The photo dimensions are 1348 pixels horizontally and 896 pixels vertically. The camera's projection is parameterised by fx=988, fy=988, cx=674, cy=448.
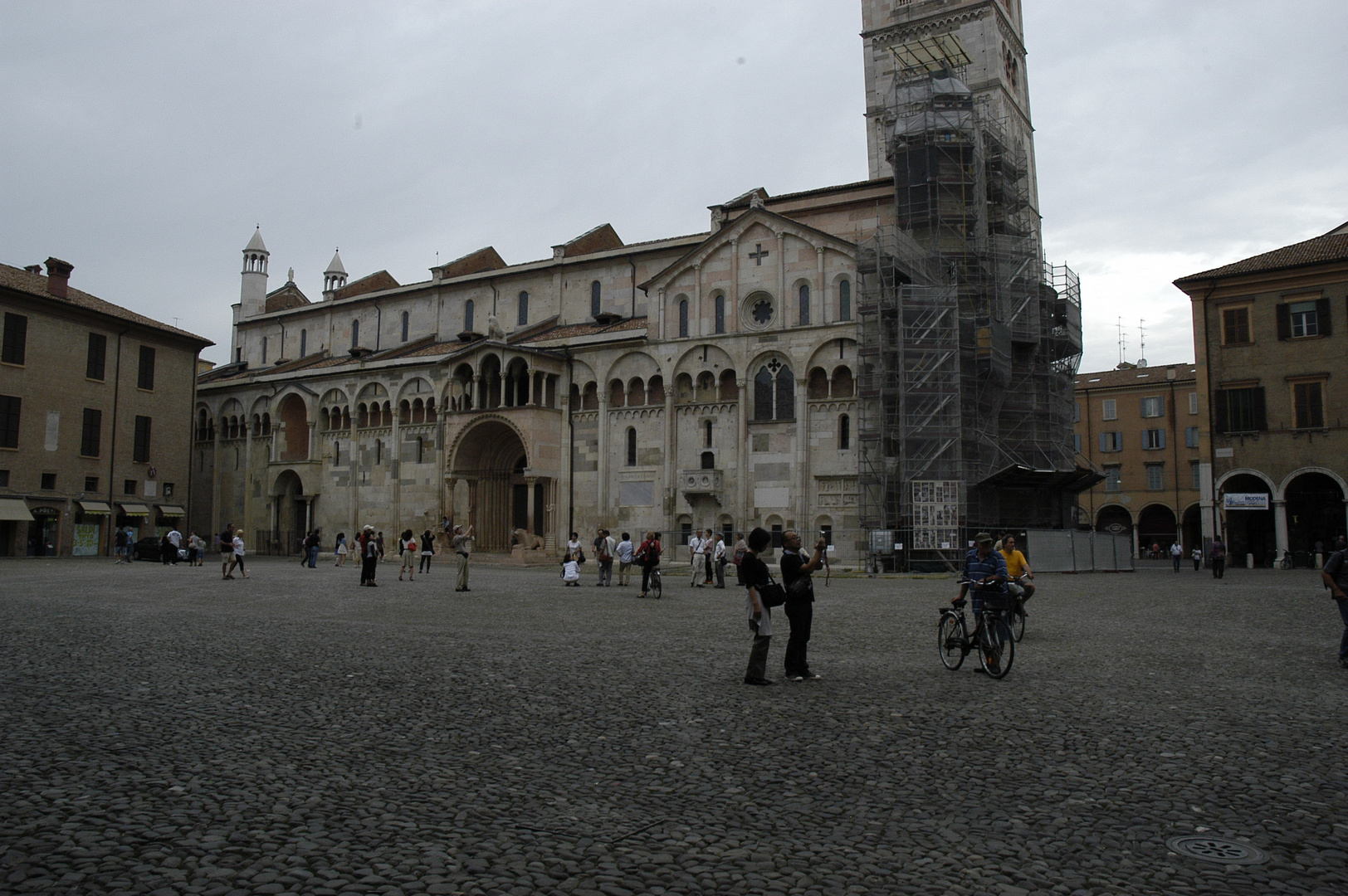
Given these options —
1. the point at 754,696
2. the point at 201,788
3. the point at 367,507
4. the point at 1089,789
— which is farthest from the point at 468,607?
the point at 367,507

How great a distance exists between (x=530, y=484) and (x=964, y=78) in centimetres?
2672

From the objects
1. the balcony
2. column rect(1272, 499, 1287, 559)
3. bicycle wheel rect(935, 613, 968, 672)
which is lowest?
bicycle wheel rect(935, 613, 968, 672)

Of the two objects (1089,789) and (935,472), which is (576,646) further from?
(935,472)

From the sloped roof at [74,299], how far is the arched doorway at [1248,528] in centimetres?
4581

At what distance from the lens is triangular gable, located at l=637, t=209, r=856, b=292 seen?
120ft

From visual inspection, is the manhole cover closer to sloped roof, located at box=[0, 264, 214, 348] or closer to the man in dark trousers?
the man in dark trousers

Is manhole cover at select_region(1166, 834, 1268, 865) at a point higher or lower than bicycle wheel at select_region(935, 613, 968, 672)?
lower

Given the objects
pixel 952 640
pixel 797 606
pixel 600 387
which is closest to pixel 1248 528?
pixel 600 387

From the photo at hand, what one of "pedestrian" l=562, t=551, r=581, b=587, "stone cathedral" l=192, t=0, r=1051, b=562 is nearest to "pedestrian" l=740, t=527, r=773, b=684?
"pedestrian" l=562, t=551, r=581, b=587

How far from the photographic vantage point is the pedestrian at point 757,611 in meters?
9.67

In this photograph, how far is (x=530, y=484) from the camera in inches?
1613

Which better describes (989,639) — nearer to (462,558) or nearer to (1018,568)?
(1018,568)

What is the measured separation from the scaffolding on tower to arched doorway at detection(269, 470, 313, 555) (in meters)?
30.7

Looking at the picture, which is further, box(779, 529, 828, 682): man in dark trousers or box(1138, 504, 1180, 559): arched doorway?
box(1138, 504, 1180, 559): arched doorway
